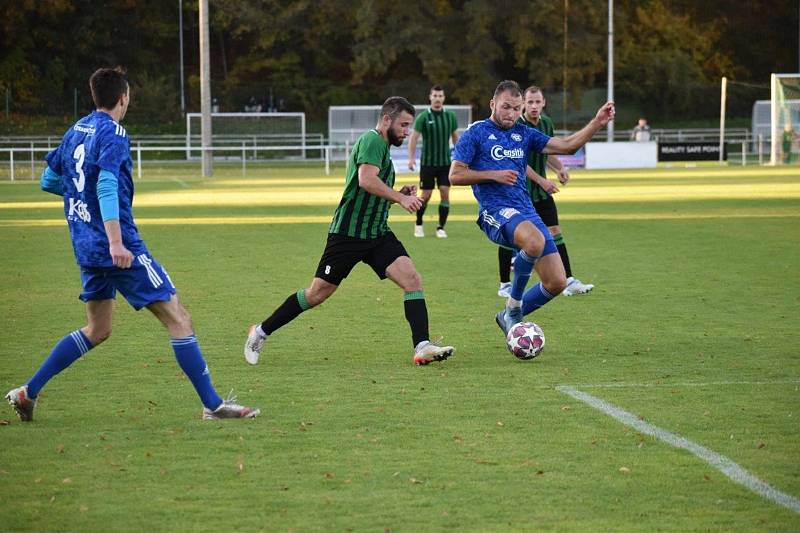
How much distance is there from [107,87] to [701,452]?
3587mm

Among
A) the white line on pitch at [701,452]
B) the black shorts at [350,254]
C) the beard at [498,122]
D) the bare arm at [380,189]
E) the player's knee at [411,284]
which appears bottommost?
the white line on pitch at [701,452]

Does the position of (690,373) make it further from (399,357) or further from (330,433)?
(330,433)

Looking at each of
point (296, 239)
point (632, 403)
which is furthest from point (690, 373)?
point (296, 239)

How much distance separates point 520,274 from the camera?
979cm

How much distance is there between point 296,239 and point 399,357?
Result: 398 inches

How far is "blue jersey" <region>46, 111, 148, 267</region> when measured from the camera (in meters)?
6.58

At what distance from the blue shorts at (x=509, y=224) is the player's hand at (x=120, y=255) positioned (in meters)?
3.62

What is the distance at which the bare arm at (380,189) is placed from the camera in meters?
8.24

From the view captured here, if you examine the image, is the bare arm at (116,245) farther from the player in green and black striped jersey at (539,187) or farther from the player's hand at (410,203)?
the player in green and black striped jersey at (539,187)

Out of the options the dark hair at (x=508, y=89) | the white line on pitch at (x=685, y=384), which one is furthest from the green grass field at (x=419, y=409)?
the dark hair at (x=508, y=89)

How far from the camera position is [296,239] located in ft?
62.5

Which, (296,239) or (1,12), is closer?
(296,239)

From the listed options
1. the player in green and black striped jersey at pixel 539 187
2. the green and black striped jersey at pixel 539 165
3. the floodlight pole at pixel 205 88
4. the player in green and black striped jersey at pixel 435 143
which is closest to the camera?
the player in green and black striped jersey at pixel 539 187

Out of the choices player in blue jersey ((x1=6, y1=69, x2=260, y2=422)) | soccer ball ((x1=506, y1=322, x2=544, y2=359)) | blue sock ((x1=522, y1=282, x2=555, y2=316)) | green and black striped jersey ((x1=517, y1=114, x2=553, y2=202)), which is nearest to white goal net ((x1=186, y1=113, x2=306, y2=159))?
green and black striped jersey ((x1=517, y1=114, x2=553, y2=202))
